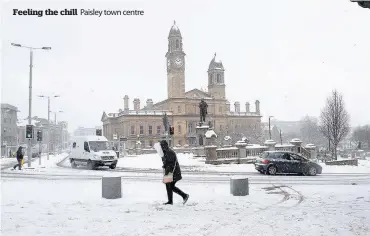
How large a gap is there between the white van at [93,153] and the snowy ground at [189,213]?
12782mm

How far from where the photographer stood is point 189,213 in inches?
315

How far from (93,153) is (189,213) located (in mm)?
17949

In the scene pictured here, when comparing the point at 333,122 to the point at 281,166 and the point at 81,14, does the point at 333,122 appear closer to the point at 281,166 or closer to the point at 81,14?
the point at 281,166

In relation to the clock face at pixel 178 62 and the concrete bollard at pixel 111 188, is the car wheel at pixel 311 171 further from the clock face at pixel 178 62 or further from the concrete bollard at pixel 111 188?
the clock face at pixel 178 62

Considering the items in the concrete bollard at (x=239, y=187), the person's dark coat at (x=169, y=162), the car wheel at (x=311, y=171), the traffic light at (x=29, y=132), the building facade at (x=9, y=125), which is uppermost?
the building facade at (x=9, y=125)

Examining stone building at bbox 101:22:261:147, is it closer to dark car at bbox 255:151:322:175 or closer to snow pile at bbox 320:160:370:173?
snow pile at bbox 320:160:370:173

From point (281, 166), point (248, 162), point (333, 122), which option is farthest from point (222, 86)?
point (281, 166)

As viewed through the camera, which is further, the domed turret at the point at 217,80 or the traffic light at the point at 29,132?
the domed turret at the point at 217,80

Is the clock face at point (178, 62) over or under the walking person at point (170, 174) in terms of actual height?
over

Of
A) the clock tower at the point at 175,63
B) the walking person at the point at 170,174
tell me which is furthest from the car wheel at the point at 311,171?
the clock tower at the point at 175,63

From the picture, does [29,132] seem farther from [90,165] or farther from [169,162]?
[169,162]

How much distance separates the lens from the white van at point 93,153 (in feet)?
80.5

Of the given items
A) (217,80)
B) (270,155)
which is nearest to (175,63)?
(217,80)

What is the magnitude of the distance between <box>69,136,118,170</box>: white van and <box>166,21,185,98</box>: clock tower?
59.4 metres
